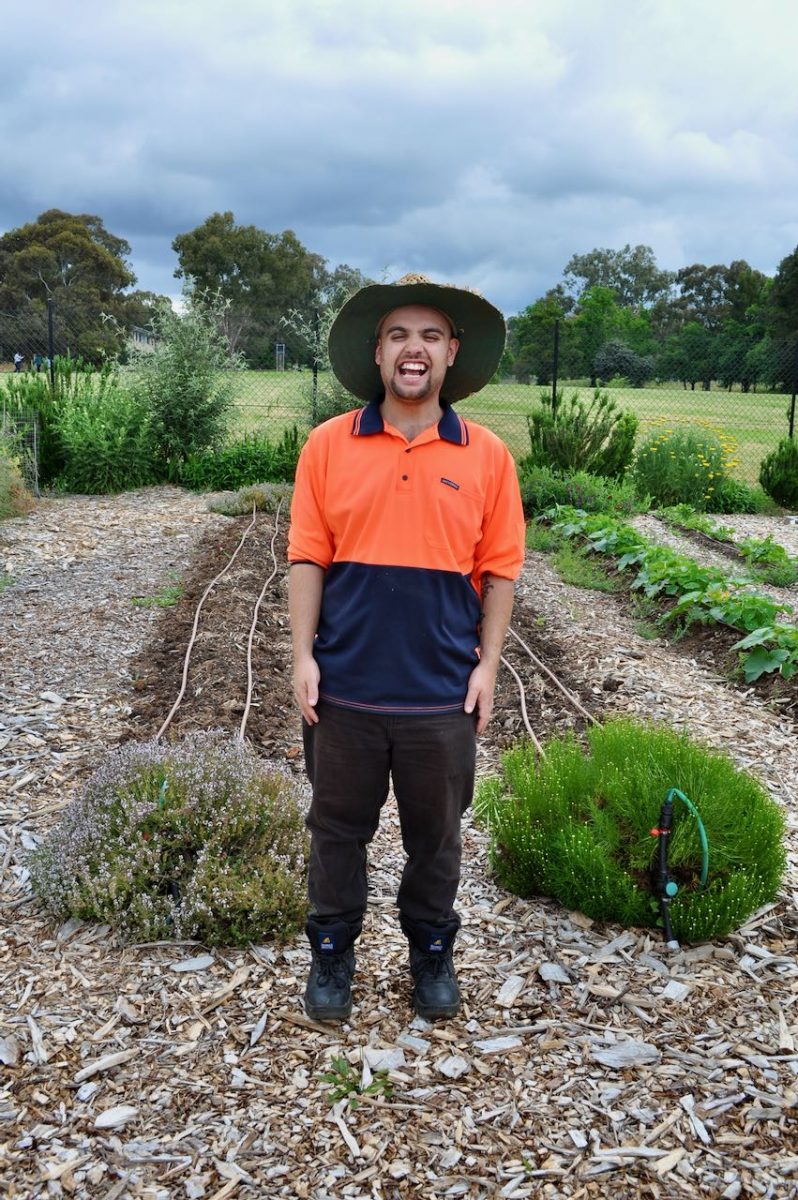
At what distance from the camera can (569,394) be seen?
20234 millimetres

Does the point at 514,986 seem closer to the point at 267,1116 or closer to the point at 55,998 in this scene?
the point at 267,1116

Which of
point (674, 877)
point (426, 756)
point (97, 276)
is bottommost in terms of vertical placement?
point (674, 877)

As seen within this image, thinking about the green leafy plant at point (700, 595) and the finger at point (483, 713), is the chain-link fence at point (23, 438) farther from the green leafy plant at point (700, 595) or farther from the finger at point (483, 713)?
the finger at point (483, 713)

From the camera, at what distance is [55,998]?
2.76 metres

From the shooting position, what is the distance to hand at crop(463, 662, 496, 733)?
2.40 m

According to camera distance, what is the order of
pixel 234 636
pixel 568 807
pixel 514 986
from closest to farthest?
pixel 514 986 < pixel 568 807 < pixel 234 636

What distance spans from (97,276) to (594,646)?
133 ft

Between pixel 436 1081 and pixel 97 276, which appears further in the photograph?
pixel 97 276

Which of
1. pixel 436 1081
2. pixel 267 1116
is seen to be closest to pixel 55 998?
pixel 267 1116

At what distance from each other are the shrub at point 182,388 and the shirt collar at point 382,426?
1125cm

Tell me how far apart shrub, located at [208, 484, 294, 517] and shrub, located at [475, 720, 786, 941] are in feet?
26.5

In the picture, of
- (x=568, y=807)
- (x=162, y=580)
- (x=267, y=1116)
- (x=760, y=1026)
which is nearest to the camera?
(x=267, y=1116)

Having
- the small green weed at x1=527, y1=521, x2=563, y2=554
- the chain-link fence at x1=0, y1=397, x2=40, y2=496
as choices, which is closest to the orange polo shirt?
the small green weed at x1=527, y1=521, x2=563, y2=554

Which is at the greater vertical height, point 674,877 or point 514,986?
Result: point 674,877
